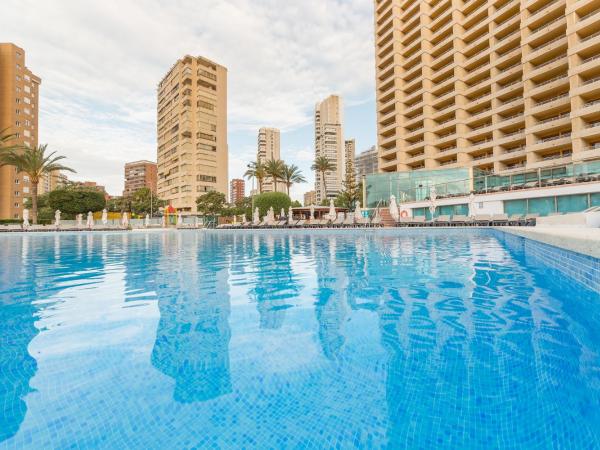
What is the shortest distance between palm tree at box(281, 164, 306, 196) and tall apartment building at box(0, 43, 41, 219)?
47.1 meters

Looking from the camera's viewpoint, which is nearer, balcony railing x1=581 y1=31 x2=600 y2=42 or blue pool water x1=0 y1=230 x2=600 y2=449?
blue pool water x1=0 y1=230 x2=600 y2=449

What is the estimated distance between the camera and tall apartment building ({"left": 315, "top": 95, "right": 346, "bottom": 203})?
142500mm

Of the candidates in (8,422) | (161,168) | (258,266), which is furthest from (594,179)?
Result: (161,168)

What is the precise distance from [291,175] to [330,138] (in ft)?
320

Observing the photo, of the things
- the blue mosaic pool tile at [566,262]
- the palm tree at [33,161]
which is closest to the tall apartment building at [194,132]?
the palm tree at [33,161]

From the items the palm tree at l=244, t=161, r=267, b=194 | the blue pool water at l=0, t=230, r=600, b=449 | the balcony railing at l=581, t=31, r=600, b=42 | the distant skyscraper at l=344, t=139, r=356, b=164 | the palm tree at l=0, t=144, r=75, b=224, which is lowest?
the blue pool water at l=0, t=230, r=600, b=449

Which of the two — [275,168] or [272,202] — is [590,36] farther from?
[272,202]

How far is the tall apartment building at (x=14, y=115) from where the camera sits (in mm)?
57406

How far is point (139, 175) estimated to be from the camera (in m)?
134

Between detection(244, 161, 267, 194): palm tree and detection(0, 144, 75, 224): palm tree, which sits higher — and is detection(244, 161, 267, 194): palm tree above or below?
above

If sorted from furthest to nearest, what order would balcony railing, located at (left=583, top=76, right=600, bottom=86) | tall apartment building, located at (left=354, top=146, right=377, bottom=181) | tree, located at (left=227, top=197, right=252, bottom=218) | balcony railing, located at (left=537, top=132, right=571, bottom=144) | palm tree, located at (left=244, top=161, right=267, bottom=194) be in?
tall apartment building, located at (left=354, top=146, right=377, bottom=181)
tree, located at (left=227, top=197, right=252, bottom=218)
palm tree, located at (left=244, top=161, right=267, bottom=194)
balcony railing, located at (left=537, top=132, right=571, bottom=144)
balcony railing, located at (left=583, top=76, right=600, bottom=86)

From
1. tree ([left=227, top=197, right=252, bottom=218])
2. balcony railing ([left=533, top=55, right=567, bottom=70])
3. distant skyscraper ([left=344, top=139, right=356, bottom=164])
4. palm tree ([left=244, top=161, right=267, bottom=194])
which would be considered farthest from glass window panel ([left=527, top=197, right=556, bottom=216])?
distant skyscraper ([left=344, top=139, right=356, bottom=164])

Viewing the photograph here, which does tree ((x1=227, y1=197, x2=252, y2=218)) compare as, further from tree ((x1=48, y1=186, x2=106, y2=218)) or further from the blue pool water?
the blue pool water

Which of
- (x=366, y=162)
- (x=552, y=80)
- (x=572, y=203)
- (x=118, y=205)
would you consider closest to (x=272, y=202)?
(x=572, y=203)
